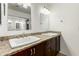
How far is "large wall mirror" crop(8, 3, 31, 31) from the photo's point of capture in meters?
1.70

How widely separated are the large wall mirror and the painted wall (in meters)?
0.44

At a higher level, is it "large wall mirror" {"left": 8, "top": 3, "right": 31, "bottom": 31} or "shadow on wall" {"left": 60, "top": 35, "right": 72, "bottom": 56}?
"large wall mirror" {"left": 8, "top": 3, "right": 31, "bottom": 31}

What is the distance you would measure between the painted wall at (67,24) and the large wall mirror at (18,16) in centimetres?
44

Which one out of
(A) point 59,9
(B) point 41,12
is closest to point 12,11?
(B) point 41,12

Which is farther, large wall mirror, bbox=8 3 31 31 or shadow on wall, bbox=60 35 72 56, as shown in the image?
shadow on wall, bbox=60 35 72 56

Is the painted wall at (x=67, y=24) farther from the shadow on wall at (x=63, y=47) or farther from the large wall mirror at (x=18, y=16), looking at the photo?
the large wall mirror at (x=18, y=16)

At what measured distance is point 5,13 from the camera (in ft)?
5.41

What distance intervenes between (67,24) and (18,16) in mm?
867

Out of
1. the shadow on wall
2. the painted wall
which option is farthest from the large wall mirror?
the shadow on wall

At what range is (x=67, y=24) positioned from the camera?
197 cm

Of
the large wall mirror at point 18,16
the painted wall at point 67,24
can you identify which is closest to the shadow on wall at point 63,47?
the painted wall at point 67,24

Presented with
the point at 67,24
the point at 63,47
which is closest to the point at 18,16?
the point at 67,24

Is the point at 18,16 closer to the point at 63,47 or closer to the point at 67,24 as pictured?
the point at 67,24

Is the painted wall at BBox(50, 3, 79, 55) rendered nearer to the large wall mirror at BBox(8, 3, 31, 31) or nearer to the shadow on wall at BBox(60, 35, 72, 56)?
the shadow on wall at BBox(60, 35, 72, 56)
